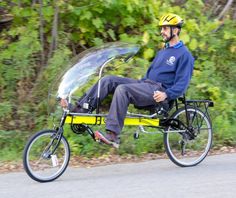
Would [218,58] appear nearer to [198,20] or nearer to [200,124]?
[198,20]

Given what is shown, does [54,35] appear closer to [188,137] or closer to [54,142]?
[188,137]

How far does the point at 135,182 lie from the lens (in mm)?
6523

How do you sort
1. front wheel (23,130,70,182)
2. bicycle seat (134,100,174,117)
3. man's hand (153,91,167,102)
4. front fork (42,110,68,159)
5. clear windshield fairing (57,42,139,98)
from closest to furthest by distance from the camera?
front wheel (23,130,70,182) < front fork (42,110,68,159) < clear windshield fairing (57,42,139,98) < man's hand (153,91,167,102) < bicycle seat (134,100,174,117)

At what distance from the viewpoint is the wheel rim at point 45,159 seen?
21.6 ft

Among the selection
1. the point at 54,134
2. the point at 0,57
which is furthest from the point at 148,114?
the point at 0,57

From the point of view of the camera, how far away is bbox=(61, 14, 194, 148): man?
6.75m

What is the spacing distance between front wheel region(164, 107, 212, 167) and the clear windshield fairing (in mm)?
1108

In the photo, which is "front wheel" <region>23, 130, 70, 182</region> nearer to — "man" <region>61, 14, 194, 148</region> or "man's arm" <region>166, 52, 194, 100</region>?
"man" <region>61, 14, 194, 148</region>

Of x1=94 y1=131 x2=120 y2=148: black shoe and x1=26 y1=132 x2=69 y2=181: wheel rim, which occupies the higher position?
x1=94 y1=131 x2=120 y2=148: black shoe

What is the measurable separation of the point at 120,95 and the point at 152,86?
0.48 meters

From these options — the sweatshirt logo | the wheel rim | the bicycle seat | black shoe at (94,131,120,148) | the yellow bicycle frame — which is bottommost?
the wheel rim

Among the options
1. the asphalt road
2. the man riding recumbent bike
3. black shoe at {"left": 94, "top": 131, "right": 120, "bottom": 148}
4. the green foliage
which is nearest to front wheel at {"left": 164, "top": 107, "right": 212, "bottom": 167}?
the man riding recumbent bike

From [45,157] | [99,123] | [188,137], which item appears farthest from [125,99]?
[188,137]

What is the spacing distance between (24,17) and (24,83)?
4.13ft
